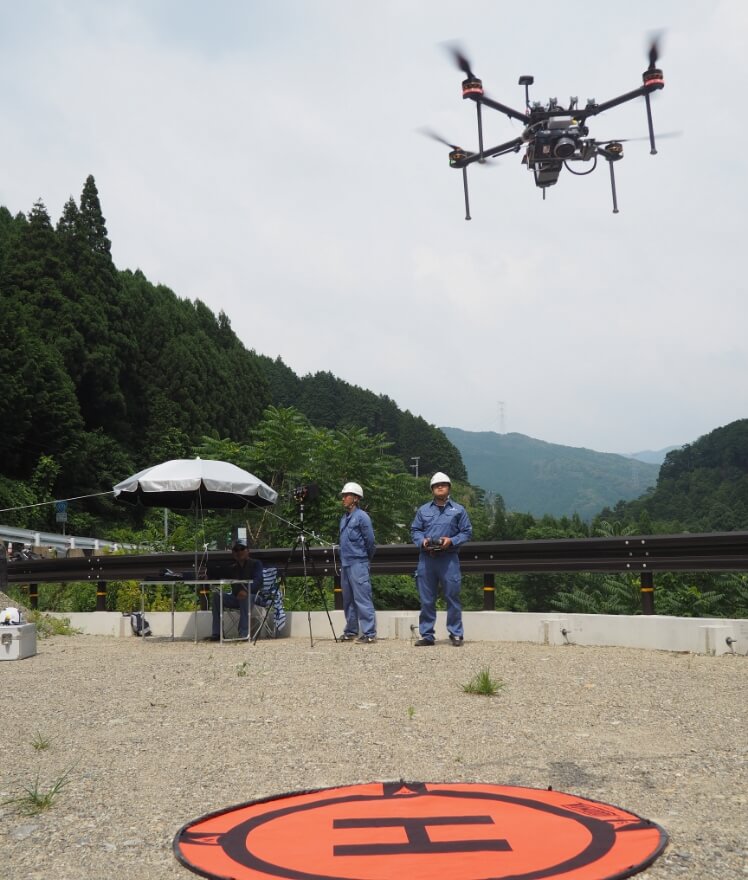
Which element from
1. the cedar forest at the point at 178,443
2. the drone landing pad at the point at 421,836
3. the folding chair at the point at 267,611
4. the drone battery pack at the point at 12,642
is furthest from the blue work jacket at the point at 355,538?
the drone landing pad at the point at 421,836

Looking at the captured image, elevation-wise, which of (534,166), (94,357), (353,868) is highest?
(94,357)

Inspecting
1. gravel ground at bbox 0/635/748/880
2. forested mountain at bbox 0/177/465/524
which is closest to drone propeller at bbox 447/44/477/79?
gravel ground at bbox 0/635/748/880

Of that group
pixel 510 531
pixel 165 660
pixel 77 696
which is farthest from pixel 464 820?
pixel 510 531

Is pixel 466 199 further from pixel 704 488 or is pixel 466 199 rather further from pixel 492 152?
pixel 704 488

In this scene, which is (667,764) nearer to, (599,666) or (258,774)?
(258,774)

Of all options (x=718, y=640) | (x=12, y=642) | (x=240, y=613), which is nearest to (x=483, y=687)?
(x=718, y=640)

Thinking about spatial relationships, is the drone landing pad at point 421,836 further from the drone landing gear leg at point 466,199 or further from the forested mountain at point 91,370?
the forested mountain at point 91,370
